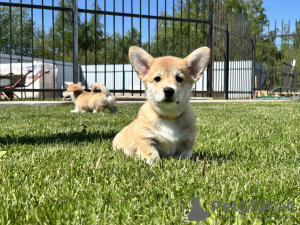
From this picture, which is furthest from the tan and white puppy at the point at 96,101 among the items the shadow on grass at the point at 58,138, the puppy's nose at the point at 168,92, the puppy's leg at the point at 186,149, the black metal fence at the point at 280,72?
the black metal fence at the point at 280,72

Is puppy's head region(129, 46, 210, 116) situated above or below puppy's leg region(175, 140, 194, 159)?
above

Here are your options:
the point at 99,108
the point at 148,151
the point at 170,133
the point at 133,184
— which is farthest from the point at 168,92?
the point at 99,108

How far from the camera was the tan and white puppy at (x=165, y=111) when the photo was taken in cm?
224

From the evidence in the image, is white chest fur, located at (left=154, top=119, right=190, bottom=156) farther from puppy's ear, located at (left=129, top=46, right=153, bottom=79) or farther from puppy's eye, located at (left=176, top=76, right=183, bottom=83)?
puppy's ear, located at (left=129, top=46, right=153, bottom=79)

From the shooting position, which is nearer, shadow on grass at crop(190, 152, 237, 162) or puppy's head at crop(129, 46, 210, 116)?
puppy's head at crop(129, 46, 210, 116)

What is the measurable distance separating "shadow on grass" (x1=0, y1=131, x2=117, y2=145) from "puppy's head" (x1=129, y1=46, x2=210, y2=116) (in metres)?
0.98

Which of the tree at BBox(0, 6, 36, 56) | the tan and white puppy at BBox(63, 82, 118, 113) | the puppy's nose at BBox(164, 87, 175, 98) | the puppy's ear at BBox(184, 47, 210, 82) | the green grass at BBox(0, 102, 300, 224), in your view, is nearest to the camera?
the green grass at BBox(0, 102, 300, 224)

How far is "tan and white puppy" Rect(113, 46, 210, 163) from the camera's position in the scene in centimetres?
224

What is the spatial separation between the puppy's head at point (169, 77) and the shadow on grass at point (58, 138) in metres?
0.98

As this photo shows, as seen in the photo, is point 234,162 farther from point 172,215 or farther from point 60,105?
point 60,105

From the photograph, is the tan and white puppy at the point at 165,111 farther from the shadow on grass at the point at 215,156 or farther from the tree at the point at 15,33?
the tree at the point at 15,33

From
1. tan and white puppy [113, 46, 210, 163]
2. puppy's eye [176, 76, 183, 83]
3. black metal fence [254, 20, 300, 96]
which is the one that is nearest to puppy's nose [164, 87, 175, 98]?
tan and white puppy [113, 46, 210, 163]

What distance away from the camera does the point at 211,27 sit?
11.6 m

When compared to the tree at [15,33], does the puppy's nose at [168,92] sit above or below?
below
